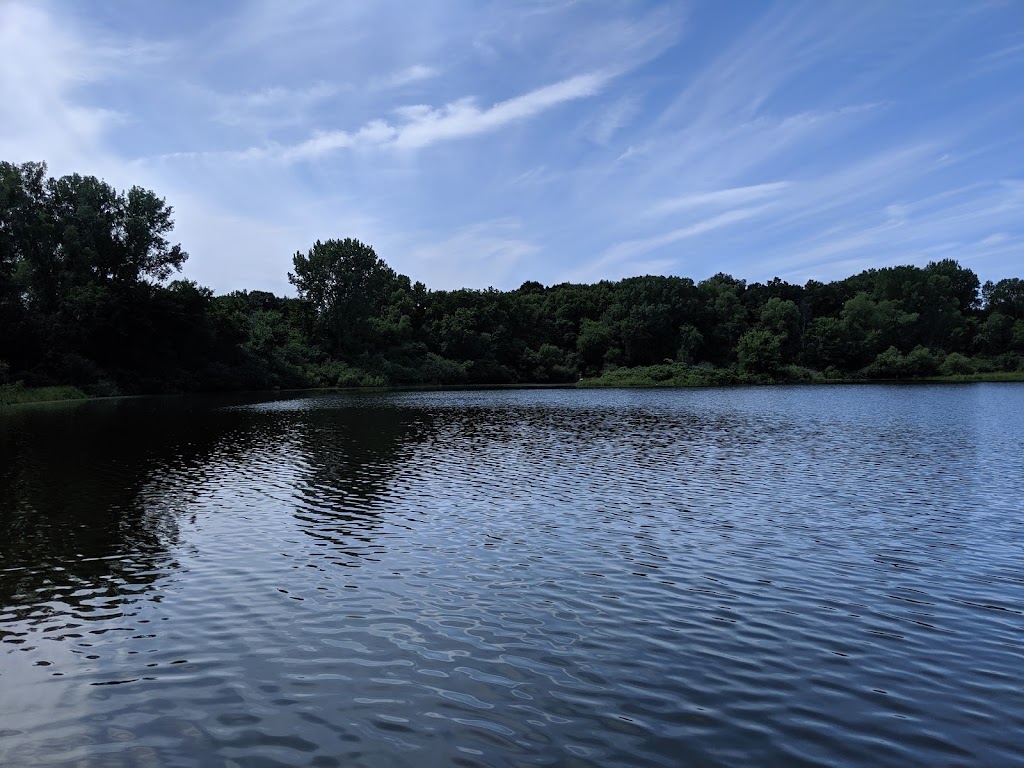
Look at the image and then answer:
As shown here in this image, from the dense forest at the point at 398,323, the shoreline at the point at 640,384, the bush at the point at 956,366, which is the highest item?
the dense forest at the point at 398,323

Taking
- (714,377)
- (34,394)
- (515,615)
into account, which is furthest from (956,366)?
(34,394)

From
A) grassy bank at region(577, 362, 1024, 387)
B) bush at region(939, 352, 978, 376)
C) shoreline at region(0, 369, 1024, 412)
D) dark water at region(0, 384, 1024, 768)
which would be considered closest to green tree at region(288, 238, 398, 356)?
shoreline at region(0, 369, 1024, 412)

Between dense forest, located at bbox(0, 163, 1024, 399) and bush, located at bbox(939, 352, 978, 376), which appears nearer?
dense forest, located at bbox(0, 163, 1024, 399)

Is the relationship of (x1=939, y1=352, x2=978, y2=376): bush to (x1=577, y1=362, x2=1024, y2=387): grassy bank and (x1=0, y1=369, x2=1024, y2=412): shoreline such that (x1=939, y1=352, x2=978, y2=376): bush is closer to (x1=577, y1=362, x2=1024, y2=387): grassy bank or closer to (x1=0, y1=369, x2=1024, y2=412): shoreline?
(x1=577, y1=362, x2=1024, y2=387): grassy bank

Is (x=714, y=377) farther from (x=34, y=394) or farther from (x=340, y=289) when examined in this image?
(x=34, y=394)

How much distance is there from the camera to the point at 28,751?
24.1ft

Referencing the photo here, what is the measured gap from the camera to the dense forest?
3142 inches

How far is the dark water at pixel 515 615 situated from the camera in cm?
771

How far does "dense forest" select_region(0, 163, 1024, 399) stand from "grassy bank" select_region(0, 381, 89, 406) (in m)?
0.42

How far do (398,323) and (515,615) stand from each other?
411 feet

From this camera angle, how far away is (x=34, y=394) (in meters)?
68.6

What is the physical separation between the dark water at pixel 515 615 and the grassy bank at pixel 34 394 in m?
47.0

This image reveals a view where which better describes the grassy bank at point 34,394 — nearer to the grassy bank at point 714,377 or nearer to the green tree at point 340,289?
the green tree at point 340,289

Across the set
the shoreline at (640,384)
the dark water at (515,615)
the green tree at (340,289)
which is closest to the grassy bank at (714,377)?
the shoreline at (640,384)
